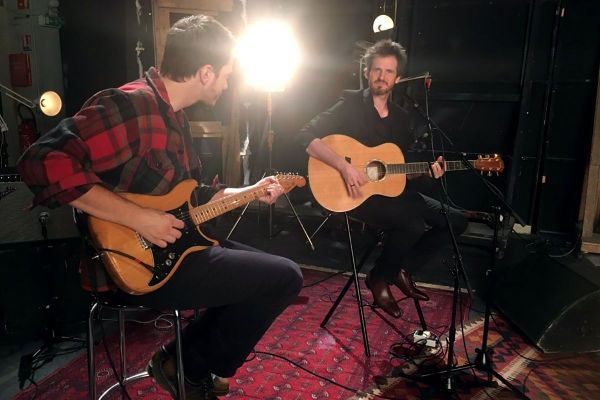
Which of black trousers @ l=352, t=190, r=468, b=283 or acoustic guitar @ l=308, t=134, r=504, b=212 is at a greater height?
acoustic guitar @ l=308, t=134, r=504, b=212

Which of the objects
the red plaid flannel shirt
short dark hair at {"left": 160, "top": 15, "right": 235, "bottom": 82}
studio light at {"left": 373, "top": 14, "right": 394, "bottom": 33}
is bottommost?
the red plaid flannel shirt

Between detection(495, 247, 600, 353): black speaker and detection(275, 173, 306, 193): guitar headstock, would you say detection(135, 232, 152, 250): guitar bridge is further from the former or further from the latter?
detection(495, 247, 600, 353): black speaker

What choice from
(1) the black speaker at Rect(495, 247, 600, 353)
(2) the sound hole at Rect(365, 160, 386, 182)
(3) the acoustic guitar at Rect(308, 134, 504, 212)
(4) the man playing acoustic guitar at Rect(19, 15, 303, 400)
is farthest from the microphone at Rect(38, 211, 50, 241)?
(1) the black speaker at Rect(495, 247, 600, 353)

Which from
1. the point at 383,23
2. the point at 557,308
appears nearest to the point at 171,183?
the point at 557,308

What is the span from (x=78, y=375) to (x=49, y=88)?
489 cm

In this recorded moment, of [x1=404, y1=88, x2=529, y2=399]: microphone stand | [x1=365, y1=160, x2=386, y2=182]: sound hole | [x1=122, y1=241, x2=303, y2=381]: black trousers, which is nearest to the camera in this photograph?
[x1=122, y1=241, x2=303, y2=381]: black trousers

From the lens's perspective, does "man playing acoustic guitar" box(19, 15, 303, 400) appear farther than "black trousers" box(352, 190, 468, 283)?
No

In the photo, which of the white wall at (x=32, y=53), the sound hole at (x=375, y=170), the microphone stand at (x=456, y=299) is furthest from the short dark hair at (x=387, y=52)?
the white wall at (x=32, y=53)

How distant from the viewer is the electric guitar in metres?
1.60

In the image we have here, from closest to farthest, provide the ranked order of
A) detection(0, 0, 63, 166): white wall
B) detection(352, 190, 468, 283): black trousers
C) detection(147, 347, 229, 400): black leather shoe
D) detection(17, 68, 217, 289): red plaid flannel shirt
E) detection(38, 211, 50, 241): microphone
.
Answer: detection(17, 68, 217, 289): red plaid flannel shirt → detection(147, 347, 229, 400): black leather shoe → detection(38, 211, 50, 241): microphone → detection(352, 190, 468, 283): black trousers → detection(0, 0, 63, 166): white wall

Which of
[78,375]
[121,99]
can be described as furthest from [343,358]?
[121,99]

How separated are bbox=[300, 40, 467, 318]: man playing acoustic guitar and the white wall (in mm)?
4663

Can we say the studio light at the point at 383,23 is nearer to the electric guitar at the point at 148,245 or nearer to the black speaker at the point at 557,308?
the black speaker at the point at 557,308

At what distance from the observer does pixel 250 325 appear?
1.88 m
